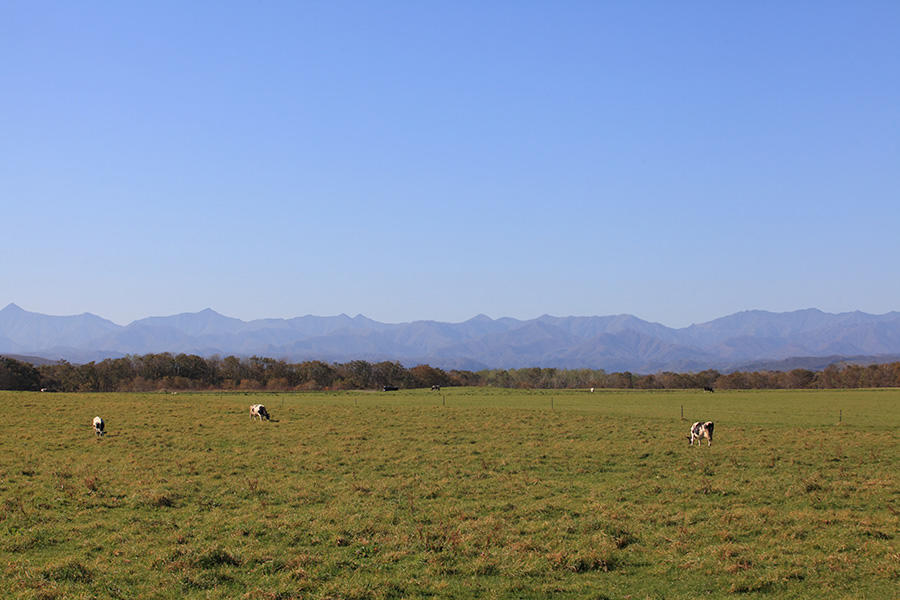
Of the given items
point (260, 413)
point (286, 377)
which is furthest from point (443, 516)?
point (286, 377)

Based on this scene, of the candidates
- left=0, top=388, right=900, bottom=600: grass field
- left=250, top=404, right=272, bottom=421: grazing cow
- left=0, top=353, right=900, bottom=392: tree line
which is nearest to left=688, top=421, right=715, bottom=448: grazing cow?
left=0, top=388, right=900, bottom=600: grass field

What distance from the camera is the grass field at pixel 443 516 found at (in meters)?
12.3

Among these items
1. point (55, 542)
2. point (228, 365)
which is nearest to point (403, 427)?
point (55, 542)

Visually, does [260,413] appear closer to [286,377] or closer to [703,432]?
[703,432]

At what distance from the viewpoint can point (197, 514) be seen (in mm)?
17594

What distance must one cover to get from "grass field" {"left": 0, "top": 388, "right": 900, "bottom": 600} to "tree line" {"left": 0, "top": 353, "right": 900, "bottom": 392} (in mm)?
77288

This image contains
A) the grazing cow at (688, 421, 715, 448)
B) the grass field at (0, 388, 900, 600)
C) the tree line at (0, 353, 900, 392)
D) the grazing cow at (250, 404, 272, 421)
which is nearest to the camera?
the grass field at (0, 388, 900, 600)

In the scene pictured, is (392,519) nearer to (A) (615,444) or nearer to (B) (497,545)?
(B) (497,545)

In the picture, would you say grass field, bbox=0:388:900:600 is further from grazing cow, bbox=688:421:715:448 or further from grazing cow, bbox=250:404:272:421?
grazing cow, bbox=250:404:272:421

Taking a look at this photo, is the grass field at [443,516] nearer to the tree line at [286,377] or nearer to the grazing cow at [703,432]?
Answer: the grazing cow at [703,432]

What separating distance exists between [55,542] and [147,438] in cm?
1956

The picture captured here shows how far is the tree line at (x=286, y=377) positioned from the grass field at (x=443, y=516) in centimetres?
7729

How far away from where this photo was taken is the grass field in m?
12.3

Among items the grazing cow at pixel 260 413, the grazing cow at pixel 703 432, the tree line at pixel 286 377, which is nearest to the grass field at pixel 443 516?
the grazing cow at pixel 703 432
